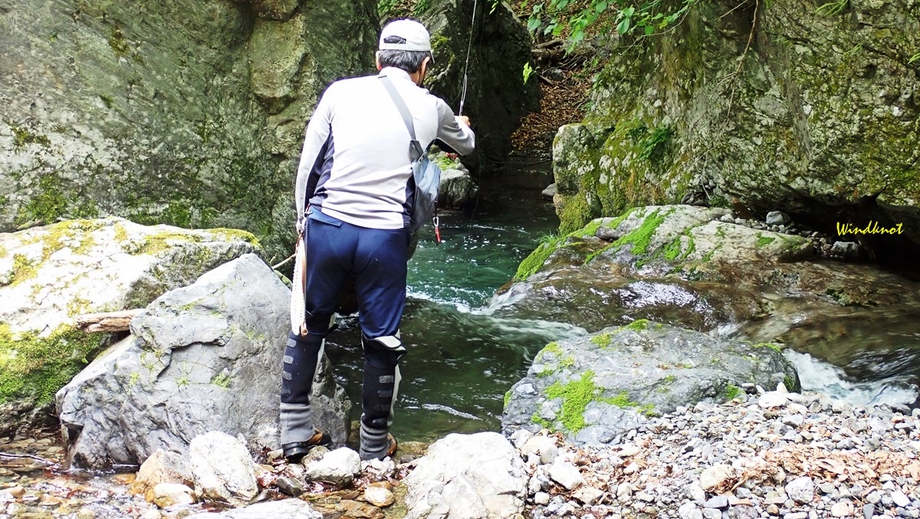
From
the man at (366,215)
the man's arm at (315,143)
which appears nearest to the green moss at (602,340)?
the man at (366,215)

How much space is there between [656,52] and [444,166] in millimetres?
5917

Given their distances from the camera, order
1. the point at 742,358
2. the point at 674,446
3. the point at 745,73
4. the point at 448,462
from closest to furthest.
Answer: the point at 448,462 → the point at 674,446 → the point at 742,358 → the point at 745,73

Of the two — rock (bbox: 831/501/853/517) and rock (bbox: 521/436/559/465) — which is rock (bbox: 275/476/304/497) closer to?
rock (bbox: 521/436/559/465)

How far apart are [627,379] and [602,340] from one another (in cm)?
62

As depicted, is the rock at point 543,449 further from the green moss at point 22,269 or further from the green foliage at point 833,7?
the green foliage at point 833,7

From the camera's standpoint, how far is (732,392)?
162 inches

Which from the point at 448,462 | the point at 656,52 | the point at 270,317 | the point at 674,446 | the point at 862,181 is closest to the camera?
the point at 448,462

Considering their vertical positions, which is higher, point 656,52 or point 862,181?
point 656,52

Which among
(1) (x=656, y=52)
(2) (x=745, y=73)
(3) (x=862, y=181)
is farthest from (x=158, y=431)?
(1) (x=656, y=52)

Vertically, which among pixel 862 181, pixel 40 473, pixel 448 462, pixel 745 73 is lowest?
pixel 40 473

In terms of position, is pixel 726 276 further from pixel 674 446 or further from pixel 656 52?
pixel 656 52

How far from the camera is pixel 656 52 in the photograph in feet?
31.7

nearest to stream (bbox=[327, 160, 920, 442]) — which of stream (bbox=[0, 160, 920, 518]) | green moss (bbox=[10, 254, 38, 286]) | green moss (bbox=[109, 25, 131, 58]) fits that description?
stream (bbox=[0, 160, 920, 518])

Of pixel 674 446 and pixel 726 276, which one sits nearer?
pixel 674 446
